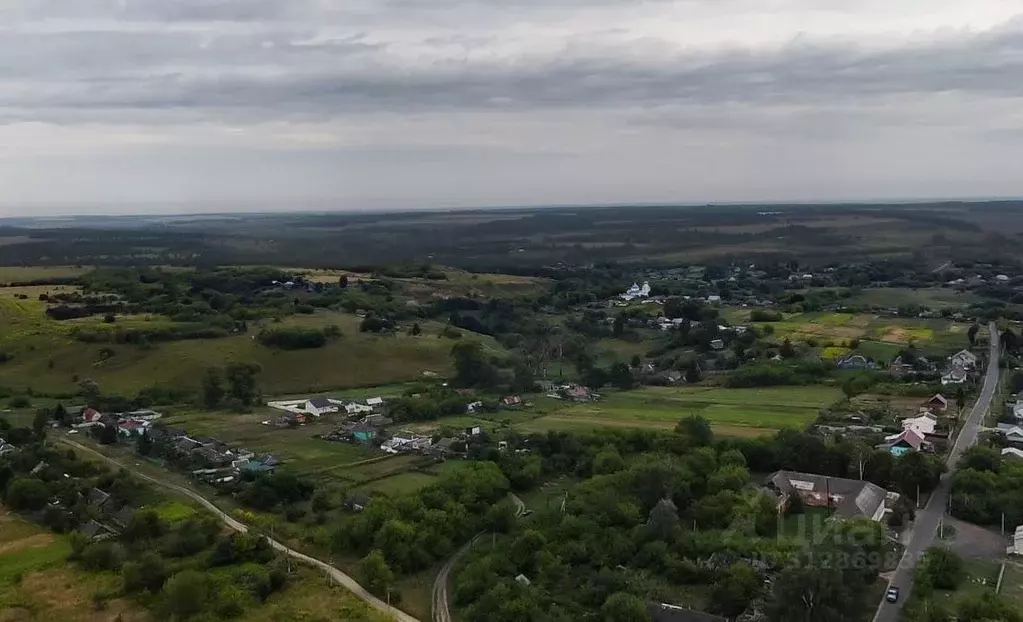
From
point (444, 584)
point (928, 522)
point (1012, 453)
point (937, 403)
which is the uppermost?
point (1012, 453)

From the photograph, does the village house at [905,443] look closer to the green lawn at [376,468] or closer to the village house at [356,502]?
the green lawn at [376,468]

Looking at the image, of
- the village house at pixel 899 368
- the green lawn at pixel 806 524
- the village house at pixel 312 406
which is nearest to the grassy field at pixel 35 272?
the village house at pixel 312 406

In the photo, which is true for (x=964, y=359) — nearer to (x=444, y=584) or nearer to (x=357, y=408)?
(x=357, y=408)

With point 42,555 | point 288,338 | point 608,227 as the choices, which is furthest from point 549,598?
point 608,227

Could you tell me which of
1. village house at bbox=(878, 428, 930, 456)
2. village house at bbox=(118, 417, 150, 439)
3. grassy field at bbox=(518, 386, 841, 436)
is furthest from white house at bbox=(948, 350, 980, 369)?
village house at bbox=(118, 417, 150, 439)

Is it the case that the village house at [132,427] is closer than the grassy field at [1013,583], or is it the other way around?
the grassy field at [1013,583]

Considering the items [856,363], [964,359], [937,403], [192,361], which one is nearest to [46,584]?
[192,361]
